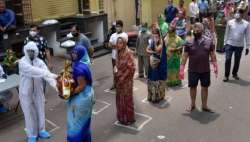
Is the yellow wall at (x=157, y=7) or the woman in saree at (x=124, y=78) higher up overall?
the yellow wall at (x=157, y=7)

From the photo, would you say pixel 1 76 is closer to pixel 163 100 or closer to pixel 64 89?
pixel 64 89

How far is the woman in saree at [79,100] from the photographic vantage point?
5.42 m

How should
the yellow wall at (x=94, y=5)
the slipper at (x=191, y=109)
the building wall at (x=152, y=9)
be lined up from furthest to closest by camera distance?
the building wall at (x=152, y=9) < the yellow wall at (x=94, y=5) < the slipper at (x=191, y=109)

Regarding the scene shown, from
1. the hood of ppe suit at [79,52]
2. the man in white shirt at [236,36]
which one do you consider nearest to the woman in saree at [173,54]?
the man in white shirt at [236,36]

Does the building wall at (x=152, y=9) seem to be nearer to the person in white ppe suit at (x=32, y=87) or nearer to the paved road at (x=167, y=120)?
the paved road at (x=167, y=120)

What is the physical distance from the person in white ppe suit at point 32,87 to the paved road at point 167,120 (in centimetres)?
42

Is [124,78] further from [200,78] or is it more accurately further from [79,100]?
[79,100]

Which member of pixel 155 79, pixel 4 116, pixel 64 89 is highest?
pixel 64 89

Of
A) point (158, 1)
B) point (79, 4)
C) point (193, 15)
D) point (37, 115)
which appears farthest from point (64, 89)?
point (158, 1)

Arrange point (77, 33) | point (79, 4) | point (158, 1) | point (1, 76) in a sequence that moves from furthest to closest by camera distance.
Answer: point (158, 1)
point (79, 4)
point (77, 33)
point (1, 76)

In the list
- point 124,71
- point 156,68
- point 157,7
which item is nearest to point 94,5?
point 157,7

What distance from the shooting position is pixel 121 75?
718 centimetres

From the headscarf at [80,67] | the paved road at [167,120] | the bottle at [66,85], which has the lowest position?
the paved road at [167,120]

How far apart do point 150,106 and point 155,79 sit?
0.60 metres
